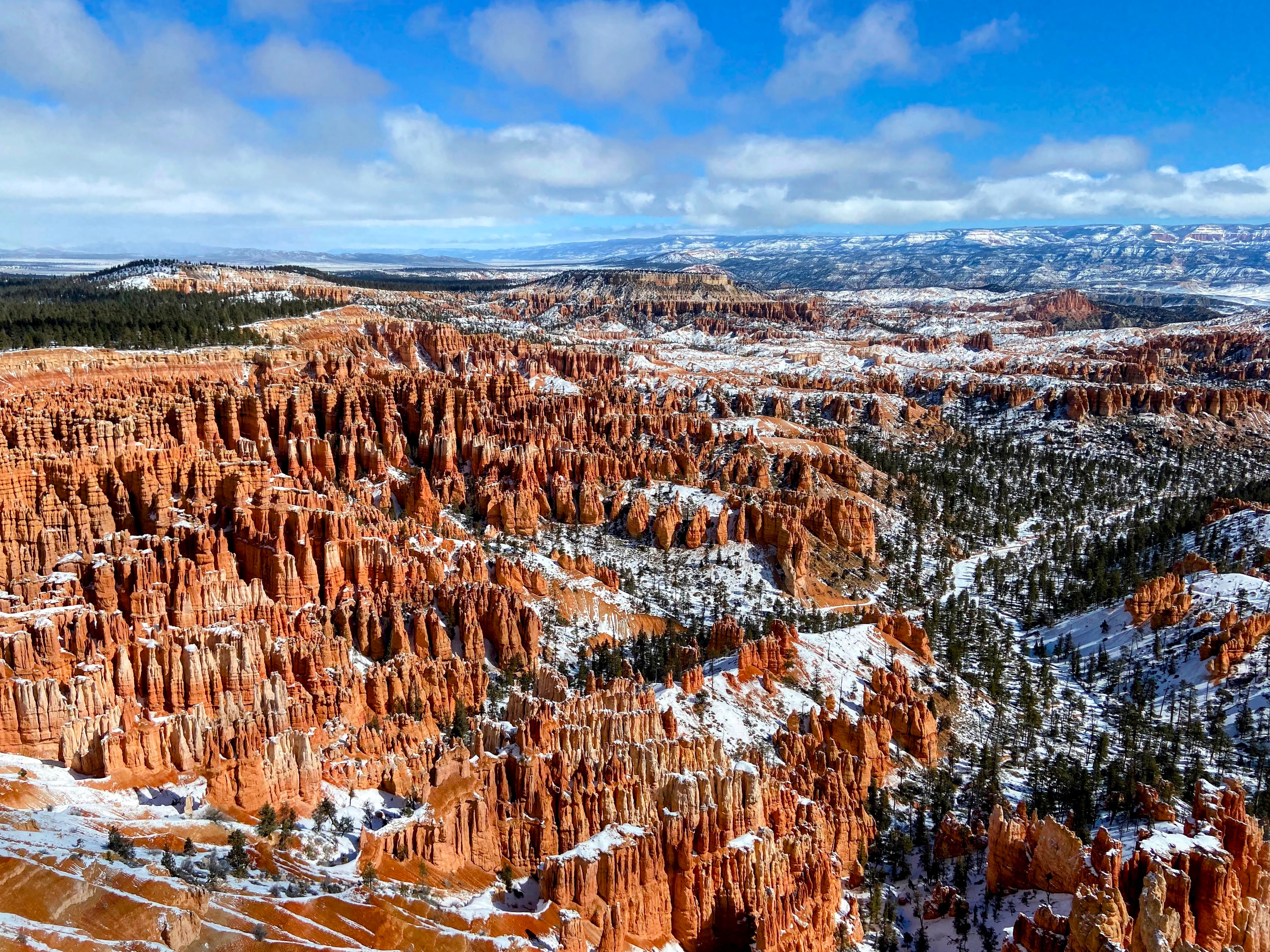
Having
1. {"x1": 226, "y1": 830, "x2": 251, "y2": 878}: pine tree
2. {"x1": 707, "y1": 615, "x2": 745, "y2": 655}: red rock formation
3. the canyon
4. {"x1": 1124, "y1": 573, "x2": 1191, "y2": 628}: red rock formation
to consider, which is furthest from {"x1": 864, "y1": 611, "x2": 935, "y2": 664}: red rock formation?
{"x1": 226, "y1": 830, "x2": 251, "y2": 878}: pine tree

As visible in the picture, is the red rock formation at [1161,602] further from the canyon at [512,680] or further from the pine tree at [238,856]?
the pine tree at [238,856]

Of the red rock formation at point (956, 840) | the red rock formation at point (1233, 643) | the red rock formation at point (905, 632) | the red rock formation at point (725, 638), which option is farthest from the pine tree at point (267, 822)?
the red rock formation at point (1233, 643)

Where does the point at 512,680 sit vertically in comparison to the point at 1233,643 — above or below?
above

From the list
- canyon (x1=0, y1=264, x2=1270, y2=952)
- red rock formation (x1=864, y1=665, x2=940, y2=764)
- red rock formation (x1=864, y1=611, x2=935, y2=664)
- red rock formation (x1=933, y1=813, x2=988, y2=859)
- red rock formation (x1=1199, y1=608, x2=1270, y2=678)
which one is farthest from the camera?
red rock formation (x1=864, y1=611, x2=935, y2=664)

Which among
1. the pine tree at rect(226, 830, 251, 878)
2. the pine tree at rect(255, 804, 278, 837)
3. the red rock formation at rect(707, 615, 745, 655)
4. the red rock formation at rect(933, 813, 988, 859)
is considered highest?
the pine tree at rect(226, 830, 251, 878)

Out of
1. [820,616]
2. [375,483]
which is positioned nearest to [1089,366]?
[820,616]

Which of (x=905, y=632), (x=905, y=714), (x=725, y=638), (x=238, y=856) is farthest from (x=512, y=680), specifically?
(x=905, y=632)

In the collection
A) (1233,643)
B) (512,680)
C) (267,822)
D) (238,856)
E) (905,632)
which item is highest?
(238,856)

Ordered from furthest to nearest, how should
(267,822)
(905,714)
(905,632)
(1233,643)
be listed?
(905,632) < (1233,643) < (905,714) < (267,822)

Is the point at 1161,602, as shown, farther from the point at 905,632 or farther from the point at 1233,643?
the point at 905,632

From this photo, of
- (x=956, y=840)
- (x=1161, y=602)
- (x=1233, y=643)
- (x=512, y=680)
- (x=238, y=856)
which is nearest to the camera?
(x=238, y=856)

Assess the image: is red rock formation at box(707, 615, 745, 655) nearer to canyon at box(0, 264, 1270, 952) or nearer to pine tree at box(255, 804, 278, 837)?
canyon at box(0, 264, 1270, 952)

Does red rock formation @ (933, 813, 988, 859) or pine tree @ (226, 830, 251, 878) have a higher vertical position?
pine tree @ (226, 830, 251, 878)
